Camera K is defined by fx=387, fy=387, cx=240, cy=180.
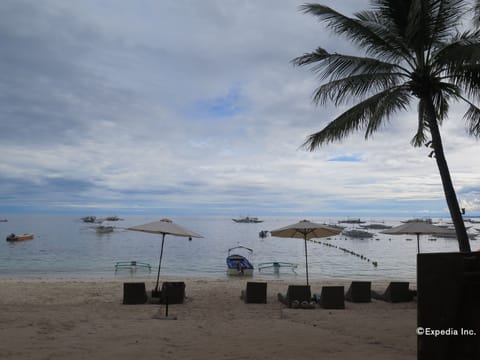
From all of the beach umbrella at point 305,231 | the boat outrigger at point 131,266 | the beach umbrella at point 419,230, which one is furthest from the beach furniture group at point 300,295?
the boat outrigger at point 131,266

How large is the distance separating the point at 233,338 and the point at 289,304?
4031 mm

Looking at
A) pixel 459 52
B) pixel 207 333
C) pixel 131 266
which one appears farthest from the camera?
pixel 131 266

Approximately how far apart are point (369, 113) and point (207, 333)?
6359 mm

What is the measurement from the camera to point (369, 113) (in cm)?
944

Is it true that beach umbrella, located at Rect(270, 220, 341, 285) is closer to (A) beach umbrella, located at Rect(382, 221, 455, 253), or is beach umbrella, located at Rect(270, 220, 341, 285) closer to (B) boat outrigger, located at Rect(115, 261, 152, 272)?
(A) beach umbrella, located at Rect(382, 221, 455, 253)

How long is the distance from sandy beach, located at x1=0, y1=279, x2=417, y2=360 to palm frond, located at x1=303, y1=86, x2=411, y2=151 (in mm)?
4281

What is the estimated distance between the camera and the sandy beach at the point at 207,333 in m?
4.96

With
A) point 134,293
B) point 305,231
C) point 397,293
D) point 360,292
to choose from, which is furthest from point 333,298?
point 134,293

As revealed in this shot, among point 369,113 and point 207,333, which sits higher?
point 369,113

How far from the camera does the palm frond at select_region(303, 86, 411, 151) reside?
9.21 m

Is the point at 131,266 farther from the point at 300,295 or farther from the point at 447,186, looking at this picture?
the point at 447,186

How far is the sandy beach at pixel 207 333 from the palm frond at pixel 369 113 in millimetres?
4281

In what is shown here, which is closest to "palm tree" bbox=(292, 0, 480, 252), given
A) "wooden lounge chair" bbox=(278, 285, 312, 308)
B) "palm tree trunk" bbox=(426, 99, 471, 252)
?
"palm tree trunk" bbox=(426, 99, 471, 252)

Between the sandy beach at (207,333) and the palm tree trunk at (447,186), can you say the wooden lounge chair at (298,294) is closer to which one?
the sandy beach at (207,333)
